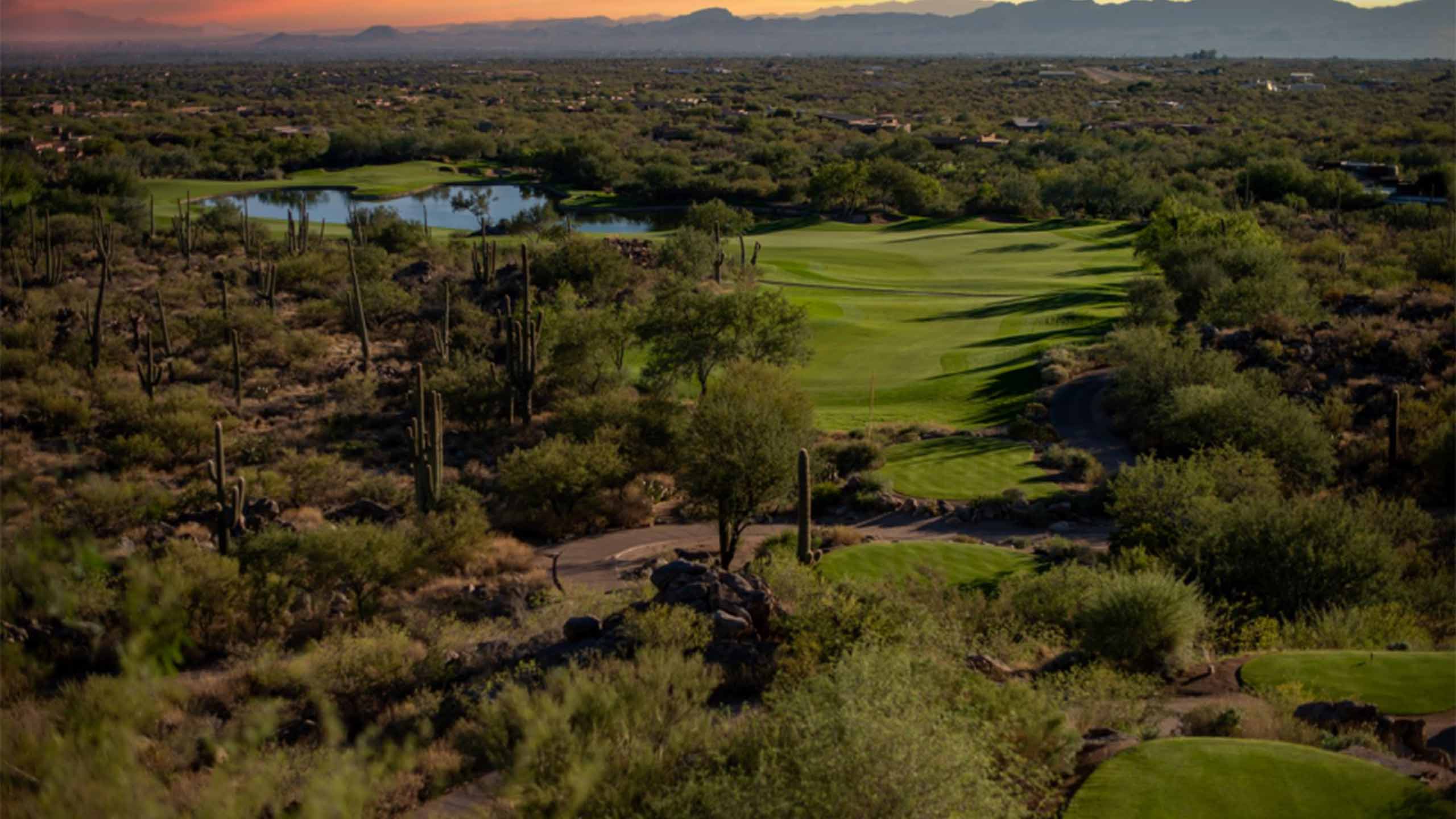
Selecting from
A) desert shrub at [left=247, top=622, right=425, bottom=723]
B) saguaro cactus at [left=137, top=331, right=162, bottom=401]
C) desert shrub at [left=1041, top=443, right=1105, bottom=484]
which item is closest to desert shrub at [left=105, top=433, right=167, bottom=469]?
saguaro cactus at [left=137, top=331, right=162, bottom=401]

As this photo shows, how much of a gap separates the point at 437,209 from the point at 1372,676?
87468 millimetres

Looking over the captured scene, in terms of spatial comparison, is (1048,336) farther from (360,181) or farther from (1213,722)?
(360,181)

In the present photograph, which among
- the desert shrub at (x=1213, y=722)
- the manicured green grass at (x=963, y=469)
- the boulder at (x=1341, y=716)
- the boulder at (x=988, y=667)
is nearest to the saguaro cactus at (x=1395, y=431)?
the manicured green grass at (x=963, y=469)

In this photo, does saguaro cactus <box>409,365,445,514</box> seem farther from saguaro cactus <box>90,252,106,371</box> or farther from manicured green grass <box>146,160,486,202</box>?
manicured green grass <box>146,160,486,202</box>

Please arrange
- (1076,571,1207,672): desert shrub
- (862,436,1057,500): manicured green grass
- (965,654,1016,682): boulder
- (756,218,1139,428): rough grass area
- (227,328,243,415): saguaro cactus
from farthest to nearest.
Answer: (756,218,1139,428): rough grass area < (227,328,243,415): saguaro cactus < (862,436,1057,500): manicured green grass < (1076,571,1207,672): desert shrub < (965,654,1016,682): boulder

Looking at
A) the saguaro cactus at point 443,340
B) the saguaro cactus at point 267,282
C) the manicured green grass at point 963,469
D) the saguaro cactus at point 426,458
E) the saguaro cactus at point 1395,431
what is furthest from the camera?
the saguaro cactus at point 267,282

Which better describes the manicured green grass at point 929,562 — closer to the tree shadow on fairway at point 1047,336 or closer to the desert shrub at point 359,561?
the desert shrub at point 359,561

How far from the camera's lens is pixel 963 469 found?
32000 millimetres

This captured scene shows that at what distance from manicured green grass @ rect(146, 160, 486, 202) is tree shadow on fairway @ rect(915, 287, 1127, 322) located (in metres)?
59.2

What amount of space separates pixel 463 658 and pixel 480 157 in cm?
11027

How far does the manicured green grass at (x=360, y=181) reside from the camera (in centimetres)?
8881

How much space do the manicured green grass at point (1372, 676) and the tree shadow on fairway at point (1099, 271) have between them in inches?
1838

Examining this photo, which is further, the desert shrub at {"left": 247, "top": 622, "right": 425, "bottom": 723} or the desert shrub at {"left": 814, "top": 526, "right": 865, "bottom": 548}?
the desert shrub at {"left": 814, "top": 526, "right": 865, "bottom": 548}

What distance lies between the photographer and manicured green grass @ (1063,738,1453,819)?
451 inches
